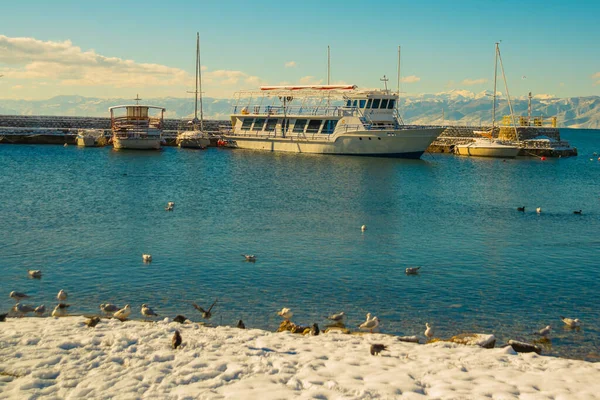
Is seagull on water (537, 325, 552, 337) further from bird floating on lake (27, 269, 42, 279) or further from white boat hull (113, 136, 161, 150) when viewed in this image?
white boat hull (113, 136, 161, 150)

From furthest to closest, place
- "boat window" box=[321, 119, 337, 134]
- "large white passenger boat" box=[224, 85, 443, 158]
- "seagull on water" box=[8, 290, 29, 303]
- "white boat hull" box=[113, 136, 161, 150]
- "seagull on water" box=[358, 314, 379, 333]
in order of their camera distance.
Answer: "white boat hull" box=[113, 136, 161, 150] < "boat window" box=[321, 119, 337, 134] < "large white passenger boat" box=[224, 85, 443, 158] < "seagull on water" box=[8, 290, 29, 303] < "seagull on water" box=[358, 314, 379, 333]

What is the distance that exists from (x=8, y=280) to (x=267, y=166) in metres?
39.7

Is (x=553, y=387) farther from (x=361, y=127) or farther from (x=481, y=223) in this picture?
(x=361, y=127)

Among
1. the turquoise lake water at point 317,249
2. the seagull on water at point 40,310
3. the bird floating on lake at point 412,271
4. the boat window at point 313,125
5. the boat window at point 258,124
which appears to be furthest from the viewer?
the boat window at point 258,124

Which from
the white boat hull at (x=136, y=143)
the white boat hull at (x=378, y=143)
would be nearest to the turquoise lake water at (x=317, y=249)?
the white boat hull at (x=378, y=143)

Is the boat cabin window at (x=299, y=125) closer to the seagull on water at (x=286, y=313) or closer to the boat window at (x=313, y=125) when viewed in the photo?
the boat window at (x=313, y=125)

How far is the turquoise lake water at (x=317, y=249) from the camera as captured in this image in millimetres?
15320

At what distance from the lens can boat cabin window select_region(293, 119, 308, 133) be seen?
68.6 metres

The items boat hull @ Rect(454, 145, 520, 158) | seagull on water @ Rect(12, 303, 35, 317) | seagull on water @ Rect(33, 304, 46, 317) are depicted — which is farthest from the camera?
boat hull @ Rect(454, 145, 520, 158)

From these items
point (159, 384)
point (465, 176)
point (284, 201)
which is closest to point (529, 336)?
point (159, 384)

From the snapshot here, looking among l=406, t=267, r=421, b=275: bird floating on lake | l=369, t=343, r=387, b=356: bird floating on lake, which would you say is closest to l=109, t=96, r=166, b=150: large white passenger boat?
l=406, t=267, r=421, b=275: bird floating on lake

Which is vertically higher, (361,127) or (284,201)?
(361,127)

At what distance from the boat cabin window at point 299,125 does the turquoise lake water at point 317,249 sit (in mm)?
23003

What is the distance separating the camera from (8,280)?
1695cm
